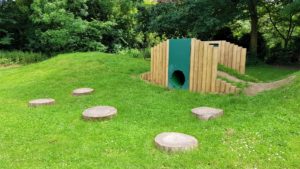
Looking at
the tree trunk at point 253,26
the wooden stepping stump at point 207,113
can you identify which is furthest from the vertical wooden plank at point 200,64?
the tree trunk at point 253,26

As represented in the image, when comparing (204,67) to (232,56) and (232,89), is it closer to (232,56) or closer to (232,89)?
(232,89)

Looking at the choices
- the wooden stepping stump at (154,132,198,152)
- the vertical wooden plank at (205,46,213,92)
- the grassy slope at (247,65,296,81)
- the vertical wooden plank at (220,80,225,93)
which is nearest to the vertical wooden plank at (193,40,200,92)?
the vertical wooden plank at (205,46,213,92)

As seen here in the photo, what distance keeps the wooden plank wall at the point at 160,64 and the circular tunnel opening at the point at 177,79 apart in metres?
0.21

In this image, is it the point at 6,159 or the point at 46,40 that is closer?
the point at 6,159

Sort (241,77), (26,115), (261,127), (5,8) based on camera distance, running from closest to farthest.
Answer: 1. (261,127)
2. (26,115)
3. (241,77)
4. (5,8)

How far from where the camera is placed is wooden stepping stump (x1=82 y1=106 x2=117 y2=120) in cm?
641

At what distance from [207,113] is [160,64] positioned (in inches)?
137

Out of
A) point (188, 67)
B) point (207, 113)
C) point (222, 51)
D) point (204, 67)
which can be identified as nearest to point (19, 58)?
point (222, 51)

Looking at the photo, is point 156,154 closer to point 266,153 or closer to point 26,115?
point 266,153

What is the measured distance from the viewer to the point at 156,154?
4.80 meters

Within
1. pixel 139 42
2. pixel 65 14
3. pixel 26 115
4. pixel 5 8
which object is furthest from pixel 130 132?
pixel 5 8

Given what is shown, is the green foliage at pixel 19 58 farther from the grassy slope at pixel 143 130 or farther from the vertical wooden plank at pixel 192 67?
the vertical wooden plank at pixel 192 67

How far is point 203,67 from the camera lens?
8.33 meters

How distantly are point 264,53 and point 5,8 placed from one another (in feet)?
54.1
